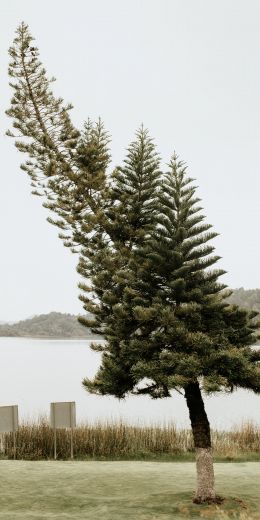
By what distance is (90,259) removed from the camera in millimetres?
18953

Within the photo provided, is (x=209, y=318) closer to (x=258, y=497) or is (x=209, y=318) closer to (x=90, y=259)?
(x=258, y=497)

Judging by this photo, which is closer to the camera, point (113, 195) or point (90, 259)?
point (113, 195)

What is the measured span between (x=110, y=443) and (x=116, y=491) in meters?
7.88

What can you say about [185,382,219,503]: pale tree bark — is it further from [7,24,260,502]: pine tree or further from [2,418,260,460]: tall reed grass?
[2,418,260,460]: tall reed grass

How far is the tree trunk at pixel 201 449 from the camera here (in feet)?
39.9

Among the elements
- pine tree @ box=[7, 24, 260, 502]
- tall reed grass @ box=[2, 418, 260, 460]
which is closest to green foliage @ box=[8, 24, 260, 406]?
pine tree @ box=[7, 24, 260, 502]

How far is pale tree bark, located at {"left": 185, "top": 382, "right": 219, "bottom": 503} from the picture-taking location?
1215 centimetres

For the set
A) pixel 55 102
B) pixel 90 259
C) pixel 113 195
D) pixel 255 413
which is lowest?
pixel 255 413

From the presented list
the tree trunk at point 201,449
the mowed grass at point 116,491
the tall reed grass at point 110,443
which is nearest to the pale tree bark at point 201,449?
the tree trunk at point 201,449

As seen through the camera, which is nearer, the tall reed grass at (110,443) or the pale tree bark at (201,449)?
the pale tree bark at (201,449)

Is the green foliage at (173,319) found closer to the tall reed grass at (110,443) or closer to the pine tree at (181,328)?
the pine tree at (181,328)

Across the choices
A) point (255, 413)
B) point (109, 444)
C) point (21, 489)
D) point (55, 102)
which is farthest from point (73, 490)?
point (255, 413)

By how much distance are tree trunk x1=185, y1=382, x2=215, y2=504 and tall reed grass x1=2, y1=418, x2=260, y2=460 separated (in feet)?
29.0

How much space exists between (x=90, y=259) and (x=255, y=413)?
3941 cm
